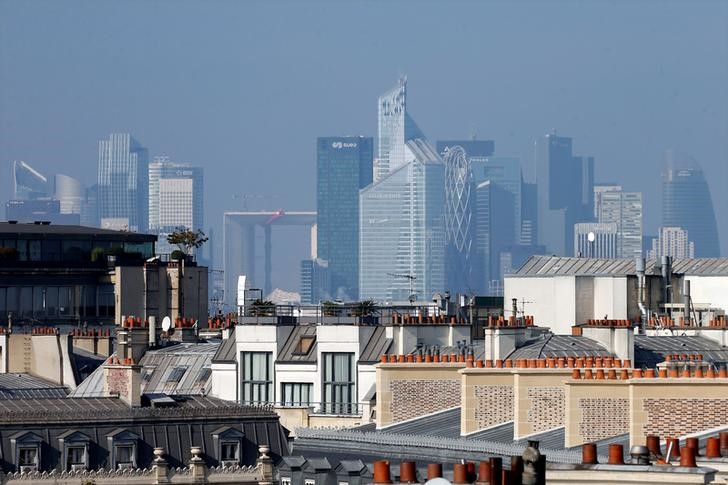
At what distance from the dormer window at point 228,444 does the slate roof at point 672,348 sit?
7.01 meters

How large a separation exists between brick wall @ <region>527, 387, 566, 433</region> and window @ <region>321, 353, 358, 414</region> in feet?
60.0

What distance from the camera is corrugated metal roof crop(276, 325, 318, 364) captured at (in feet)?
216

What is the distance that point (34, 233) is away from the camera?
126m

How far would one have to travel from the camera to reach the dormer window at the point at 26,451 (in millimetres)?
51812

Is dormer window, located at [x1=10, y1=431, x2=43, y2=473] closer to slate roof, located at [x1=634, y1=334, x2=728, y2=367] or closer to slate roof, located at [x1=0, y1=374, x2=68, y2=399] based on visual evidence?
slate roof, located at [x1=634, y1=334, x2=728, y2=367]

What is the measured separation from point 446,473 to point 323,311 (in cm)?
3638

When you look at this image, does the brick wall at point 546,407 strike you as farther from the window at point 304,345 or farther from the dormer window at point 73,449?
the window at point 304,345

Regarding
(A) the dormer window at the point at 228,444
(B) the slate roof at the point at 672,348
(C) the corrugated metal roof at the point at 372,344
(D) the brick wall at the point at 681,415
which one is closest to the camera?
(D) the brick wall at the point at 681,415

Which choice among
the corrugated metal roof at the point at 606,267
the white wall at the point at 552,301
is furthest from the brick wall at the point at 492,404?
the corrugated metal roof at the point at 606,267

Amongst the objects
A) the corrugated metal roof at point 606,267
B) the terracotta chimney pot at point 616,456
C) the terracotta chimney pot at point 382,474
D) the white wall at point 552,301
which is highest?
the corrugated metal roof at point 606,267

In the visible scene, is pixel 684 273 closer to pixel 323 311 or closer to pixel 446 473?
pixel 323 311

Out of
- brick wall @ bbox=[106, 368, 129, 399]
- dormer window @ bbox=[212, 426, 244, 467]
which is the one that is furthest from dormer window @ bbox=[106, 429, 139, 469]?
brick wall @ bbox=[106, 368, 129, 399]

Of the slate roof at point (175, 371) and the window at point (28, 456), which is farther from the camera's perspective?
the slate roof at point (175, 371)

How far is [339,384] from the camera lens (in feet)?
214
